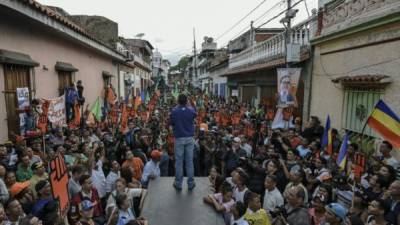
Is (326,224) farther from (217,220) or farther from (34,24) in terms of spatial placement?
(34,24)

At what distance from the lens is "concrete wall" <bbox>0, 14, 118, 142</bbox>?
257 inches

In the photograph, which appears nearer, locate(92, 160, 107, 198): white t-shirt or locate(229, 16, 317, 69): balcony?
locate(92, 160, 107, 198): white t-shirt

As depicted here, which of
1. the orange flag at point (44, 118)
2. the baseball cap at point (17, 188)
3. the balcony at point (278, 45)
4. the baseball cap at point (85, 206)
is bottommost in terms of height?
the baseball cap at point (85, 206)

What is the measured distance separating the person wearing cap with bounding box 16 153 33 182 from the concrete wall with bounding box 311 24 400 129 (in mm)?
6859

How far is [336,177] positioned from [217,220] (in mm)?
2246

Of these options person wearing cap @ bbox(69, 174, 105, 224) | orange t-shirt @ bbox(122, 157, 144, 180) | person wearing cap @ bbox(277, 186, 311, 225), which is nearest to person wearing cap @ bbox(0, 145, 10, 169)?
person wearing cap @ bbox(69, 174, 105, 224)

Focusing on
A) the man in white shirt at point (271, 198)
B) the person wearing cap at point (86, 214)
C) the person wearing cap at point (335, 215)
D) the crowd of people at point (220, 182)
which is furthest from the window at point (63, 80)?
the person wearing cap at point (335, 215)

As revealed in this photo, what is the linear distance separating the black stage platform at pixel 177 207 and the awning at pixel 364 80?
162 inches

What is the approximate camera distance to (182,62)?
96875mm

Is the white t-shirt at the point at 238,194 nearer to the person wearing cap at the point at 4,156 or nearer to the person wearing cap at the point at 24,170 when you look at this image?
the person wearing cap at the point at 24,170

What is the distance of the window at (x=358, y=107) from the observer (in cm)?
711

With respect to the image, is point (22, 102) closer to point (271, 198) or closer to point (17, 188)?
point (17, 188)

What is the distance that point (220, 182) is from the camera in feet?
17.6

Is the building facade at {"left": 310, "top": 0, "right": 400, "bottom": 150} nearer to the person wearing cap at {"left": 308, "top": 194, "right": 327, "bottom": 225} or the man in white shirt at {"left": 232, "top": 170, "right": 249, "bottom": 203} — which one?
the person wearing cap at {"left": 308, "top": 194, "right": 327, "bottom": 225}
